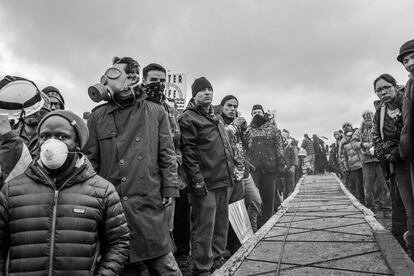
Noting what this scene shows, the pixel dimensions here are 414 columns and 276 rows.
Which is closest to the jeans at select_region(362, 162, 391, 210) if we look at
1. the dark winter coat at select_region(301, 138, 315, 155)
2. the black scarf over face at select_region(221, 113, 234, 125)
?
the black scarf over face at select_region(221, 113, 234, 125)

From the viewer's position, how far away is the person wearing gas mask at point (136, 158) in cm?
280

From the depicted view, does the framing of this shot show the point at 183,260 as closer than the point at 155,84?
No

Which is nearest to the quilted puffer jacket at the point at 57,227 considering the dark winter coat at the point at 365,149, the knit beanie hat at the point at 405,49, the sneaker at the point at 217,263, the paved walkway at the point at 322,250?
the paved walkway at the point at 322,250

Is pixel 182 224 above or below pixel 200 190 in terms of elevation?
below

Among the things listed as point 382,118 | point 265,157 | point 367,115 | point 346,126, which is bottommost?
point 265,157

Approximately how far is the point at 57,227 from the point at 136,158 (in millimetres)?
960

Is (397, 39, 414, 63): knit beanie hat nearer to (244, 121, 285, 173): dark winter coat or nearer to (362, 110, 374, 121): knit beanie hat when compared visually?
(244, 121, 285, 173): dark winter coat

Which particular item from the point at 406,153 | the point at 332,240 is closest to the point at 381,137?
the point at 406,153

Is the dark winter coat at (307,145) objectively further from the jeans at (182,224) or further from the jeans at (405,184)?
the jeans at (405,184)

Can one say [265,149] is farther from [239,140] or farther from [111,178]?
[111,178]

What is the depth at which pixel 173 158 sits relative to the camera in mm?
3086

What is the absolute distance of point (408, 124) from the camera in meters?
3.54

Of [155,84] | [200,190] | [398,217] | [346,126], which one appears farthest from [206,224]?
[346,126]

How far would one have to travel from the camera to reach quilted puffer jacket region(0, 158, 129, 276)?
2.01 m
